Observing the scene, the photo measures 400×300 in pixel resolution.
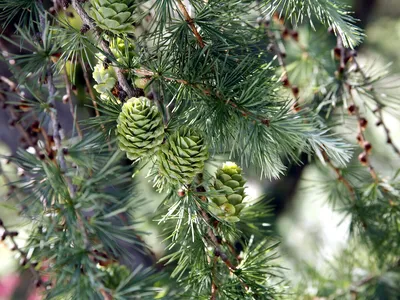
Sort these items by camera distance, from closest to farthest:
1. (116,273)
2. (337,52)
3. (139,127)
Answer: (139,127), (116,273), (337,52)

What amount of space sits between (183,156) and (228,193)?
0.23 feet

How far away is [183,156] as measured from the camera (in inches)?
18.1

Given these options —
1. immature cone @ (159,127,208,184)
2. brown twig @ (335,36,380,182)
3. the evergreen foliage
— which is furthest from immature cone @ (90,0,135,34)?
brown twig @ (335,36,380,182)

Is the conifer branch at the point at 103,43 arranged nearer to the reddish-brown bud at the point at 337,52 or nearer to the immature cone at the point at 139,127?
the immature cone at the point at 139,127

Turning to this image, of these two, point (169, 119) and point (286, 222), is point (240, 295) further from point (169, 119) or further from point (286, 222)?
point (286, 222)

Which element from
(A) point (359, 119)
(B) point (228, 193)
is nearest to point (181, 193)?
(B) point (228, 193)

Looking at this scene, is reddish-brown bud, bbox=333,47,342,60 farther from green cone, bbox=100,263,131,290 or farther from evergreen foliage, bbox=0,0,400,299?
green cone, bbox=100,263,131,290

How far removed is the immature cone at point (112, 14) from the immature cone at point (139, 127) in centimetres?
6

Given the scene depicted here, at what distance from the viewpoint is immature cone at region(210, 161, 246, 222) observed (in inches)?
19.9

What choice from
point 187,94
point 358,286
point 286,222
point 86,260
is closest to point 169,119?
point 187,94

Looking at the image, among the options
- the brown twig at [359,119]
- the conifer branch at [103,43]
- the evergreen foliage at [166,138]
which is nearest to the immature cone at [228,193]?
the evergreen foliage at [166,138]

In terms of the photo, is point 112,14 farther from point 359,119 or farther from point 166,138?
point 359,119

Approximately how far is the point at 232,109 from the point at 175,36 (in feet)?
0.27

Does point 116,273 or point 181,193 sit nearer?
point 181,193
